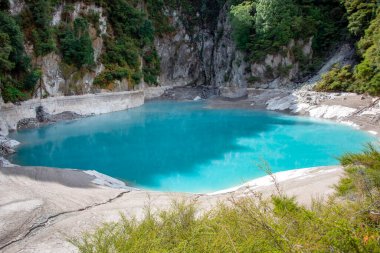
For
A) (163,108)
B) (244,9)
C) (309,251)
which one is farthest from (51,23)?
(309,251)

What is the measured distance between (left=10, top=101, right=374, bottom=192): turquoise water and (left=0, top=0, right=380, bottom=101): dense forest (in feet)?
20.3

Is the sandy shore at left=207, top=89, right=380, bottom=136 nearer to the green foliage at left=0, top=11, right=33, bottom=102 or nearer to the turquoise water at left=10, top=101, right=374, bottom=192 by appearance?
the turquoise water at left=10, top=101, right=374, bottom=192

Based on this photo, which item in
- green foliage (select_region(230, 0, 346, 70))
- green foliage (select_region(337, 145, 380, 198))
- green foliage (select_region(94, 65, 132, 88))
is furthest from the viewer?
green foliage (select_region(230, 0, 346, 70))

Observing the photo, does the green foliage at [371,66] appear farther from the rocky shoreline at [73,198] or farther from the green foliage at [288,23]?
the rocky shoreline at [73,198]

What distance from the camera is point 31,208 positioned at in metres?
9.94

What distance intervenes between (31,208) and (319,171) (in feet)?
35.9

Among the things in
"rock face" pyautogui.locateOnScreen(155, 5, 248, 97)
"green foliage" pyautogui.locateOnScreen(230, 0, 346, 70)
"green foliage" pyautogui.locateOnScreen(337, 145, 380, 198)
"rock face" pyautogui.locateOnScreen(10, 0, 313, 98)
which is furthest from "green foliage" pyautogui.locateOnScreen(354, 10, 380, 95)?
"green foliage" pyautogui.locateOnScreen(337, 145, 380, 198)

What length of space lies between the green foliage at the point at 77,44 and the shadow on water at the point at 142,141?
6468 mm

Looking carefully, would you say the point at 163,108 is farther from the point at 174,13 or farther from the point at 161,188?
the point at 161,188

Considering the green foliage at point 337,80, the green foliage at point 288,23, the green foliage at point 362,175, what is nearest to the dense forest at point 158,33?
the green foliage at point 337,80

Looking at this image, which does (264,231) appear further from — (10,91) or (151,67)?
(151,67)

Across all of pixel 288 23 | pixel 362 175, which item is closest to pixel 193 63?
pixel 288 23

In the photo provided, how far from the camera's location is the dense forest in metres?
29.0

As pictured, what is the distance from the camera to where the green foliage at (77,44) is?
33.8 metres
